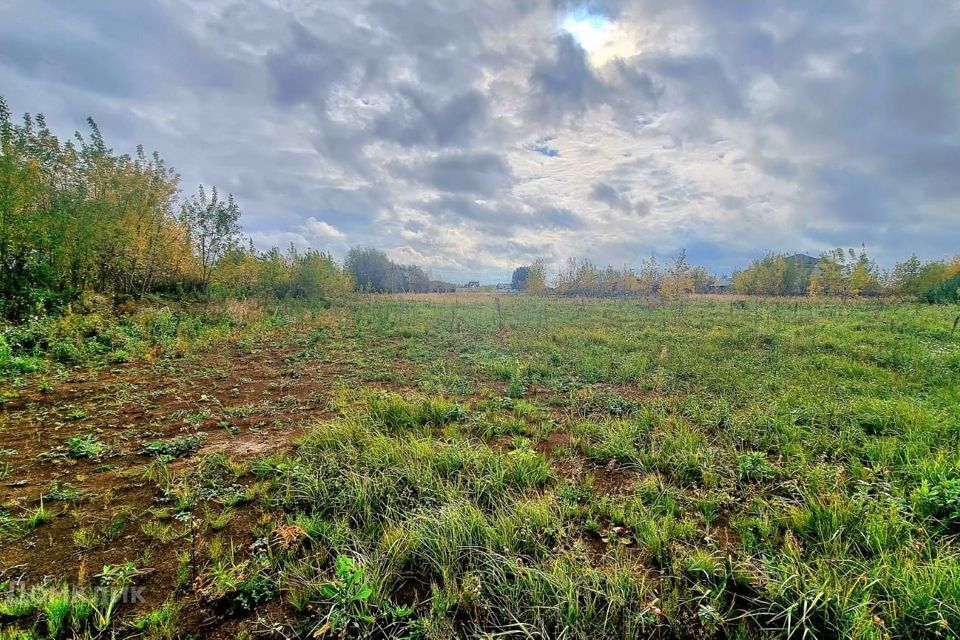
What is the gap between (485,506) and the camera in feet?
11.1

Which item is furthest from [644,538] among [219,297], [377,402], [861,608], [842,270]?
[842,270]

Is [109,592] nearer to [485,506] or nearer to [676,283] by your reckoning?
[485,506]

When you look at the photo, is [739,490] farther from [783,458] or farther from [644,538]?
[644,538]

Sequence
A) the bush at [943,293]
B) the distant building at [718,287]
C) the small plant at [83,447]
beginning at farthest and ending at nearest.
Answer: the distant building at [718,287], the bush at [943,293], the small plant at [83,447]

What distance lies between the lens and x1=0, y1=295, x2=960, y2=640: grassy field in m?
2.23

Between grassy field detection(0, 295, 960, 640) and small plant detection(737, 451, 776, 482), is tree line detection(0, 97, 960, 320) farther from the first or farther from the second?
small plant detection(737, 451, 776, 482)

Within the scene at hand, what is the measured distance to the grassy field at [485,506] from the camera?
223 centimetres

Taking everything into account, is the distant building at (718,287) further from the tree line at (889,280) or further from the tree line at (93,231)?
the tree line at (93,231)

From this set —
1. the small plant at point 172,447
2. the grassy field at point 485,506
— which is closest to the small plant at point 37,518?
the grassy field at point 485,506

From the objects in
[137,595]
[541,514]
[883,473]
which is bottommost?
[137,595]

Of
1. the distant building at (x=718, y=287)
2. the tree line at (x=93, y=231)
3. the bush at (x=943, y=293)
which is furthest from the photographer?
the distant building at (x=718, y=287)

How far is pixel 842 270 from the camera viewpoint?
33.7 meters

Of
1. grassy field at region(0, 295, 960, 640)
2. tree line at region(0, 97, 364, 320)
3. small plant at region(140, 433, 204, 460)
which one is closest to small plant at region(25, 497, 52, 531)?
grassy field at region(0, 295, 960, 640)

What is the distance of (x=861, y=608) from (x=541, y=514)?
2.01 metres
